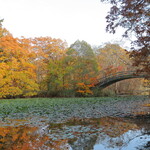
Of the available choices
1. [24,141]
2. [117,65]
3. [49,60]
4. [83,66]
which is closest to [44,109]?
[24,141]

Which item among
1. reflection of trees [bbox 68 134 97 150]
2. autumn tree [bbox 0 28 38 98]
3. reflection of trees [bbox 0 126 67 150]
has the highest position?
autumn tree [bbox 0 28 38 98]

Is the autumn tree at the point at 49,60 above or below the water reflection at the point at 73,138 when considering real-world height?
above

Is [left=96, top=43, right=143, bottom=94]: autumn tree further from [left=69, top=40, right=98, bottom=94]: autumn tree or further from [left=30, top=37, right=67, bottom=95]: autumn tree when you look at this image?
[left=30, top=37, right=67, bottom=95]: autumn tree

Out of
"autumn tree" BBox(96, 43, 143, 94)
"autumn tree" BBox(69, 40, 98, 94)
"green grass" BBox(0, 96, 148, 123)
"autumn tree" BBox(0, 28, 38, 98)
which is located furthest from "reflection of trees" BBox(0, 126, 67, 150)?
"autumn tree" BBox(96, 43, 143, 94)

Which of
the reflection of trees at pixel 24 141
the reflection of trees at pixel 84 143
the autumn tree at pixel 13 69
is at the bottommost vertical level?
the reflection of trees at pixel 84 143

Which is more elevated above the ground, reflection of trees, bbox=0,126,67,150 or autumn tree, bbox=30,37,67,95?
autumn tree, bbox=30,37,67,95

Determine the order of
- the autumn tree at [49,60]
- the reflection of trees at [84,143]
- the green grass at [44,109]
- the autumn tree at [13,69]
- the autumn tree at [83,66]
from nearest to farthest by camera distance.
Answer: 1. the reflection of trees at [84,143]
2. the green grass at [44,109]
3. the autumn tree at [13,69]
4. the autumn tree at [83,66]
5. the autumn tree at [49,60]

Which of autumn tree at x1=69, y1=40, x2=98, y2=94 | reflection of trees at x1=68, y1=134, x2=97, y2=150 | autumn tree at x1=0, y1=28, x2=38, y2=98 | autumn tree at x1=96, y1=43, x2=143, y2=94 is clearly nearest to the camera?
reflection of trees at x1=68, y1=134, x2=97, y2=150

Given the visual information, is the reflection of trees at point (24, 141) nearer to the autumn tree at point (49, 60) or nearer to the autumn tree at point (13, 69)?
the autumn tree at point (13, 69)

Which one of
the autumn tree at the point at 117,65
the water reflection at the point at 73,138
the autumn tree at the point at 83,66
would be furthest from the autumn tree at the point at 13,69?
the water reflection at the point at 73,138

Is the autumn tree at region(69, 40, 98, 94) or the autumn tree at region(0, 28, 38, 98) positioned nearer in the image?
the autumn tree at region(0, 28, 38, 98)

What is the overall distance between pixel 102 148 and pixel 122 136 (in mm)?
1033

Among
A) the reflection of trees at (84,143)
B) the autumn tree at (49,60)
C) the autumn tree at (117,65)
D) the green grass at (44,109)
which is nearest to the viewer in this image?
the reflection of trees at (84,143)

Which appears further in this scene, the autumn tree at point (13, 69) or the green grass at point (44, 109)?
the autumn tree at point (13, 69)
